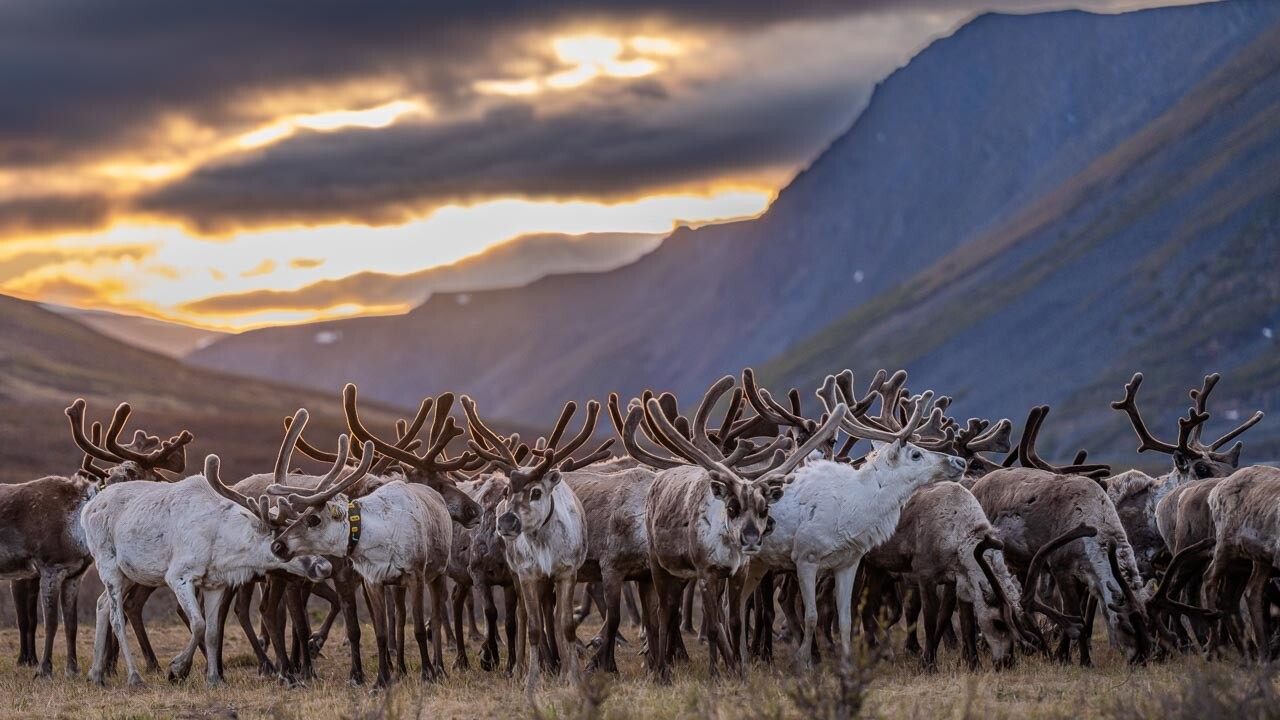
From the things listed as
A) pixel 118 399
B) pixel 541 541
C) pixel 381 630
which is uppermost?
pixel 118 399

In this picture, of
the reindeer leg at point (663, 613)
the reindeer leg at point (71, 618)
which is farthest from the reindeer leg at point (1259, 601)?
the reindeer leg at point (71, 618)

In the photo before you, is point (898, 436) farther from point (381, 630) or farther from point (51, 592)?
point (51, 592)

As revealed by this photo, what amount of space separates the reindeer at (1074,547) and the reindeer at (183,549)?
7.76m

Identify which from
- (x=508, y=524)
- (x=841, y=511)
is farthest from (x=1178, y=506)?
(x=508, y=524)

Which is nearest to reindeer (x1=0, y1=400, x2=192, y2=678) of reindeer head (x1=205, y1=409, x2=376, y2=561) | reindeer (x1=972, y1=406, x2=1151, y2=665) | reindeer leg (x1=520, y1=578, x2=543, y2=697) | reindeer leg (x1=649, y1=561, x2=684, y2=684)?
reindeer head (x1=205, y1=409, x2=376, y2=561)

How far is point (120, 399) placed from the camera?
5221 inches

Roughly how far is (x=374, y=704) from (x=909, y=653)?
25.3ft

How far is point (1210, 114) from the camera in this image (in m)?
162

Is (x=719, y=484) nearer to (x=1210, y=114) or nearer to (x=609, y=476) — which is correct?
(x=609, y=476)

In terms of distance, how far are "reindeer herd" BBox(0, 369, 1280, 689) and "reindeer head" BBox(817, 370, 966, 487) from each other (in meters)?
0.04

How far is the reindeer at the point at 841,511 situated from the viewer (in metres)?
16.2

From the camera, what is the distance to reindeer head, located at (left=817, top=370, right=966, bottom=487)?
54.0ft

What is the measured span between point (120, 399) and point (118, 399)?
1.80 meters

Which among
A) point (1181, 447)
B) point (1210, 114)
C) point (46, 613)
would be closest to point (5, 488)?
point (46, 613)
